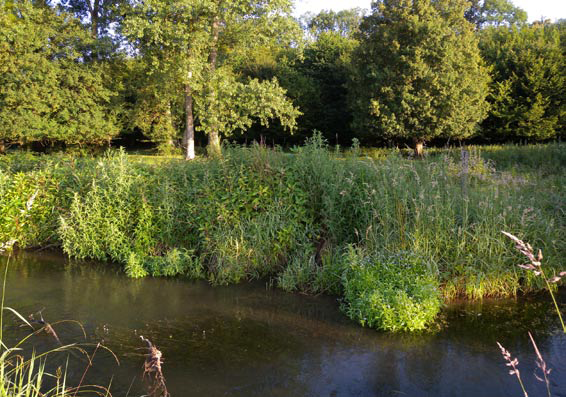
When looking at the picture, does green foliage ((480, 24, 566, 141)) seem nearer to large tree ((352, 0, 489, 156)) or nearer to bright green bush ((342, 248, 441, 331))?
large tree ((352, 0, 489, 156))

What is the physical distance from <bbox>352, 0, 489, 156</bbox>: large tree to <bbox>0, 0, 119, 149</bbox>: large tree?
1224 centimetres

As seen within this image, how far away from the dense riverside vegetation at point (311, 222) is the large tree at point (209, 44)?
35.5 feet

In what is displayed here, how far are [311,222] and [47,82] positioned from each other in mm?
17142

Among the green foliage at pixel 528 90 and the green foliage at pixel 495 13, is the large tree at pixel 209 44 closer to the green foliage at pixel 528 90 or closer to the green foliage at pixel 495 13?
the green foliage at pixel 528 90

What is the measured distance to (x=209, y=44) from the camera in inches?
846

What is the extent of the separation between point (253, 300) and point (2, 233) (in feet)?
18.7

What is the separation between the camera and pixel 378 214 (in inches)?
299

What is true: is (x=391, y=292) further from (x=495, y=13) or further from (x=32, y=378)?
(x=495, y=13)

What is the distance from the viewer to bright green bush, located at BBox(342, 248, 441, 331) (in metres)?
6.05

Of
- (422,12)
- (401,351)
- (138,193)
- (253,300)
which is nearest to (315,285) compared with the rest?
(253,300)

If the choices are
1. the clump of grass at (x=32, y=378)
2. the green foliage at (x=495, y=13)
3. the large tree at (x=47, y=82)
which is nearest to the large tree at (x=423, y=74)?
the large tree at (x=47, y=82)

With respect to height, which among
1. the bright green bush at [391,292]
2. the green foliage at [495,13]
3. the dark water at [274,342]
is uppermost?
the green foliage at [495,13]

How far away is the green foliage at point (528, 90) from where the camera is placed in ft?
74.5

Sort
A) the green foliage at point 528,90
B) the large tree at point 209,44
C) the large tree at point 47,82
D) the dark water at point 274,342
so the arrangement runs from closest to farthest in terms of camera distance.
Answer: the dark water at point 274,342 < the large tree at point 209,44 < the large tree at point 47,82 < the green foliage at point 528,90
